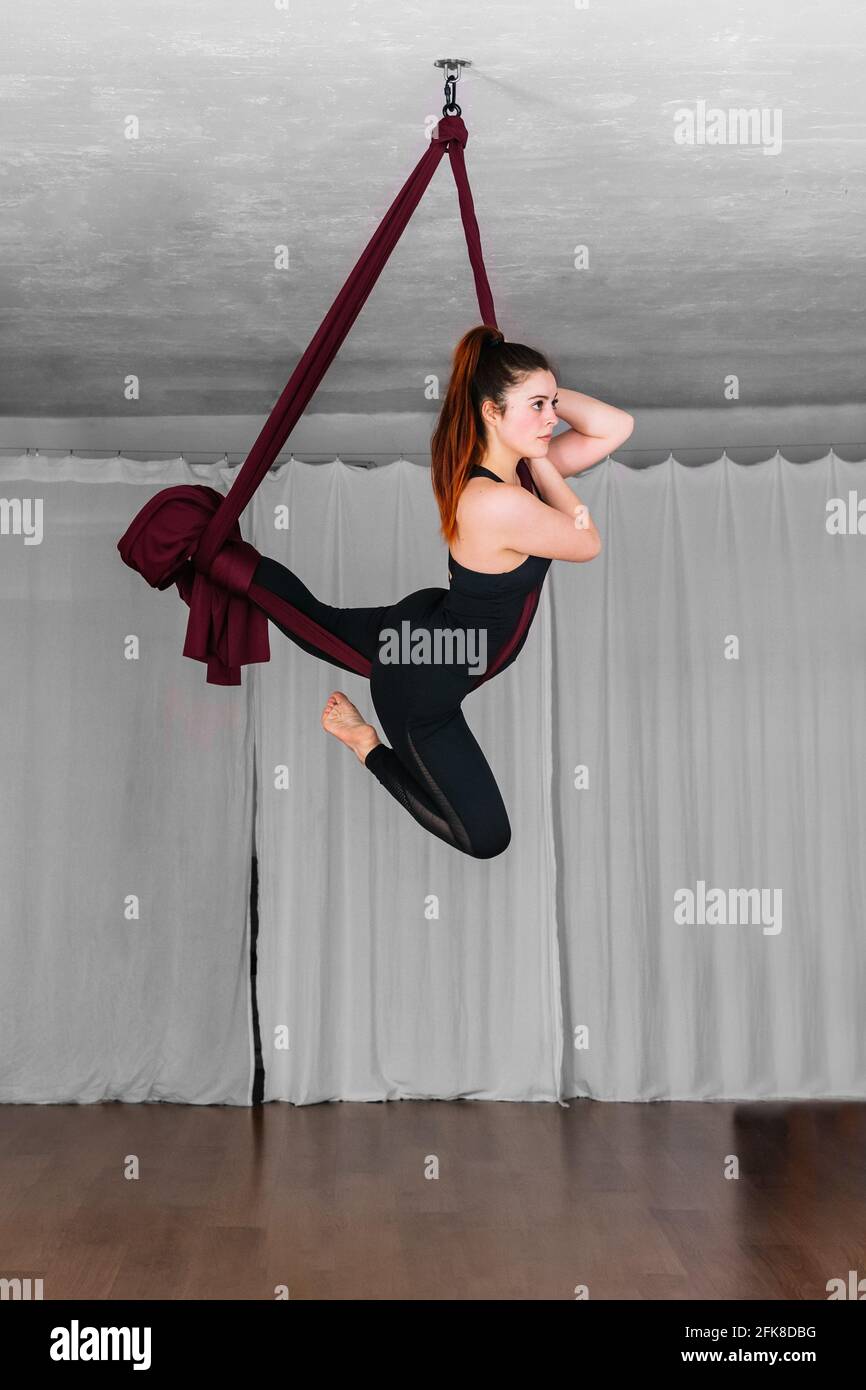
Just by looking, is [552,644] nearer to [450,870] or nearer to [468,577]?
[450,870]

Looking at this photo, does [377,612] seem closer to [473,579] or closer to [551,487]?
[473,579]

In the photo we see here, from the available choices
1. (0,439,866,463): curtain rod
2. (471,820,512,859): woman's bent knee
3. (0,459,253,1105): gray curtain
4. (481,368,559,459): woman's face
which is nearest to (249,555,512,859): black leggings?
(471,820,512,859): woman's bent knee

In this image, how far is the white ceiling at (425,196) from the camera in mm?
3092

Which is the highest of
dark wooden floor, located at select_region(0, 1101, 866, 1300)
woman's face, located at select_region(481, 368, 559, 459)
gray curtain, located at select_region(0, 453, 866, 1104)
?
→ woman's face, located at select_region(481, 368, 559, 459)

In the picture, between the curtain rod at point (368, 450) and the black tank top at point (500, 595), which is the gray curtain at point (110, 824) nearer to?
the curtain rod at point (368, 450)

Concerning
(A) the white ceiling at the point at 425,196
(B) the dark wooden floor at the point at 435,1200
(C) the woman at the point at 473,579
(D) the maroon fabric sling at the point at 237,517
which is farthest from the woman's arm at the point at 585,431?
(B) the dark wooden floor at the point at 435,1200

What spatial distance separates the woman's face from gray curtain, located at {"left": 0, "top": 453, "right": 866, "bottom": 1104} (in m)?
2.95

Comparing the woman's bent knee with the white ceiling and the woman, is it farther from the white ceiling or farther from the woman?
the white ceiling

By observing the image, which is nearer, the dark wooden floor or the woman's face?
the woman's face

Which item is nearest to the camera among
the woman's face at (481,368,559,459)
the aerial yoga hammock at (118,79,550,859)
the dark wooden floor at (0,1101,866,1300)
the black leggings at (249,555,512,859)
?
the woman's face at (481,368,559,459)

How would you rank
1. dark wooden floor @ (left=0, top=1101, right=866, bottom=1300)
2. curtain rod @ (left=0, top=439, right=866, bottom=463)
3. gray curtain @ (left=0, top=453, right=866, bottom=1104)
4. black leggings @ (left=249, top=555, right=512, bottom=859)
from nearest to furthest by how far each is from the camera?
black leggings @ (left=249, top=555, right=512, bottom=859) → dark wooden floor @ (left=0, top=1101, right=866, bottom=1300) → gray curtain @ (left=0, top=453, right=866, bottom=1104) → curtain rod @ (left=0, top=439, right=866, bottom=463)

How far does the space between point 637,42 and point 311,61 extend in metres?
0.75

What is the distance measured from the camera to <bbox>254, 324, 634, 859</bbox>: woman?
9.68ft

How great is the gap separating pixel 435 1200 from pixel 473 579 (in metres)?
2.32
